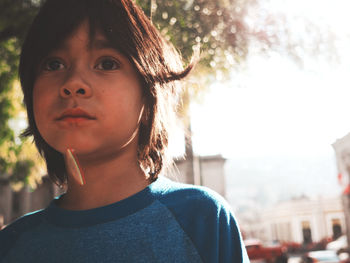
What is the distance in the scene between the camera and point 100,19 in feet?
4.10

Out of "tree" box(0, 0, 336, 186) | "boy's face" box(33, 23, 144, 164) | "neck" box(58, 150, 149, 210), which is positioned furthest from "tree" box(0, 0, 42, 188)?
"neck" box(58, 150, 149, 210)

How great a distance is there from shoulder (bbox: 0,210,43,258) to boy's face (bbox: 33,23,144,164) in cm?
34

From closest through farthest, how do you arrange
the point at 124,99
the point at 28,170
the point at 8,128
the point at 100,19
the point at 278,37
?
the point at 124,99 < the point at 100,19 < the point at 278,37 < the point at 8,128 < the point at 28,170

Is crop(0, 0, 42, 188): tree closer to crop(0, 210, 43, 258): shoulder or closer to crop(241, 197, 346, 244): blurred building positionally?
crop(0, 210, 43, 258): shoulder

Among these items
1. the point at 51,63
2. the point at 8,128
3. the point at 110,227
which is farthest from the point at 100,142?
the point at 8,128

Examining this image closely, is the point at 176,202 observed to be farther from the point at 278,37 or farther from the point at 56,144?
the point at 278,37

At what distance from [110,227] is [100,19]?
67 centimetres

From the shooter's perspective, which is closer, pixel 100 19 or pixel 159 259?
pixel 159 259

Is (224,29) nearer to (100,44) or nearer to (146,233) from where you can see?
(100,44)

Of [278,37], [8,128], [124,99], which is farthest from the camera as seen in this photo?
[8,128]

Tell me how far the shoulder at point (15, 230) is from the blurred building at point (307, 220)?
133ft

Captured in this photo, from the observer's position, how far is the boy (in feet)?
3.55

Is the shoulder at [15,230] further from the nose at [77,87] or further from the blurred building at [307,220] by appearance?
the blurred building at [307,220]

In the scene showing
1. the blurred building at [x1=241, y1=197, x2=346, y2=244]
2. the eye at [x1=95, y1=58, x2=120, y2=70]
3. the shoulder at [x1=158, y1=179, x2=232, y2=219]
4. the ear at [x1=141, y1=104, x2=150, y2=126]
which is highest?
the eye at [x1=95, y1=58, x2=120, y2=70]
